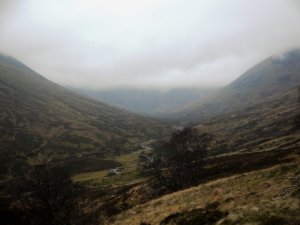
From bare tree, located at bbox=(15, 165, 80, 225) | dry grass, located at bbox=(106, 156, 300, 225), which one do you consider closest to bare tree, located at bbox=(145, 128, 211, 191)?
bare tree, located at bbox=(15, 165, 80, 225)

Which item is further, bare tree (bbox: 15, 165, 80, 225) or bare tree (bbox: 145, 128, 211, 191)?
bare tree (bbox: 145, 128, 211, 191)

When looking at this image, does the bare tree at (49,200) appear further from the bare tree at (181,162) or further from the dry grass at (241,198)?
the bare tree at (181,162)

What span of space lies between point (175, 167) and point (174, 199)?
104ft

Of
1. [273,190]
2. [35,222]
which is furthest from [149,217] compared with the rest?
[35,222]

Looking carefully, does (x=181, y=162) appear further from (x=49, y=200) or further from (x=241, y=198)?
(x=241, y=198)

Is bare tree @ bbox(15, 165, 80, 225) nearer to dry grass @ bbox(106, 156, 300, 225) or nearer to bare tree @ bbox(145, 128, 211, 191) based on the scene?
dry grass @ bbox(106, 156, 300, 225)

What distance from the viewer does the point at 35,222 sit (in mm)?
48188

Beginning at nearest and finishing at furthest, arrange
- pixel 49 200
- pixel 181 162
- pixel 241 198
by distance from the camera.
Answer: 1. pixel 241 198
2. pixel 49 200
3. pixel 181 162

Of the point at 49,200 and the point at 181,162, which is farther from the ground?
the point at 181,162

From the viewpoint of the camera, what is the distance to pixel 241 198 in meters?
29.5

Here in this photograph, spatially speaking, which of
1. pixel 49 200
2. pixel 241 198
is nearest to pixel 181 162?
pixel 49 200

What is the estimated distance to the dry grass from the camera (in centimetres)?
2383

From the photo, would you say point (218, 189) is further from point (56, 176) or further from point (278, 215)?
point (56, 176)

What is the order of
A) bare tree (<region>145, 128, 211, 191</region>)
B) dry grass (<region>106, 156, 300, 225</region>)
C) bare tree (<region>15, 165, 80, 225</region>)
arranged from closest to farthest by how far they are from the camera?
dry grass (<region>106, 156, 300, 225</region>)
bare tree (<region>15, 165, 80, 225</region>)
bare tree (<region>145, 128, 211, 191</region>)
